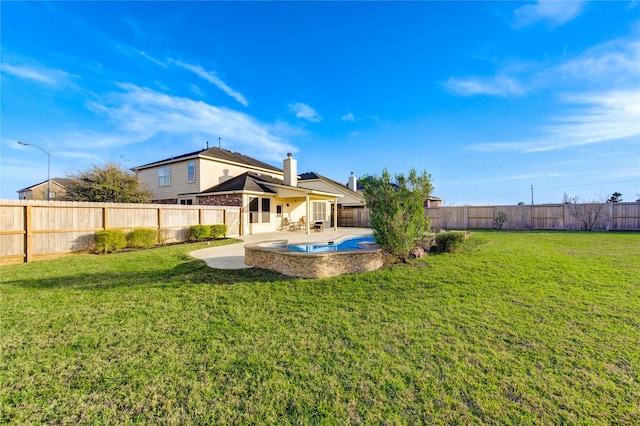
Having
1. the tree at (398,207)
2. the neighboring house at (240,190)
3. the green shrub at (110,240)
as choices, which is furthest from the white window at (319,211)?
the tree at (398,207)

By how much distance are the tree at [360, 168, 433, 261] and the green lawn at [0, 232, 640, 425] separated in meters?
1.35

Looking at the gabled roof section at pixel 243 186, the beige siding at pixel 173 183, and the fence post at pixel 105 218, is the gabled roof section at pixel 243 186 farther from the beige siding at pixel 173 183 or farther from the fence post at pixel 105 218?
the fence post at pixel 105 218

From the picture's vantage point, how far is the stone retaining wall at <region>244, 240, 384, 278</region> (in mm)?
6363

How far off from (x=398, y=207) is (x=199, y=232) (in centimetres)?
993

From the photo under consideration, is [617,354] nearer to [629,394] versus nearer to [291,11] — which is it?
[629,394]

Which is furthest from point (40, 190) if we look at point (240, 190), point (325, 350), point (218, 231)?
point (325, 350)

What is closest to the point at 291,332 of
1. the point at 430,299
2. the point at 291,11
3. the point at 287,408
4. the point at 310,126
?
the point at 287,408

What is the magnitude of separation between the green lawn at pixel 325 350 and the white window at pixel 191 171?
45.0 feet

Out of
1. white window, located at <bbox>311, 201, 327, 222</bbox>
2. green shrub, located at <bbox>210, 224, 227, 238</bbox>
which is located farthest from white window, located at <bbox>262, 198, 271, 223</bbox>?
white window, located at <bbox>311, 201, 327, 222</bbox>

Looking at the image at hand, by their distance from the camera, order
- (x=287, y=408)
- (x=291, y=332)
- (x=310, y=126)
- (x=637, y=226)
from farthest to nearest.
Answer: (x=310, y=126) → (x=637, y=226) → (x=291, y=332) → (x=287, y=408)

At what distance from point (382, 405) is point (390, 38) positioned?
13.7 metres

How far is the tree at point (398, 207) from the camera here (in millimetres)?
7367

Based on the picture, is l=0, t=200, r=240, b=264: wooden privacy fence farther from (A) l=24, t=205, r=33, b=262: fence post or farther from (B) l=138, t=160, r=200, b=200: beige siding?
(B) l=138, t=160, r=200, b=200: beige siding

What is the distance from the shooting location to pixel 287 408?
7.85 ft
